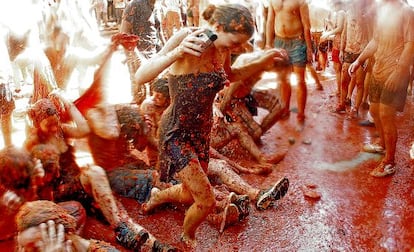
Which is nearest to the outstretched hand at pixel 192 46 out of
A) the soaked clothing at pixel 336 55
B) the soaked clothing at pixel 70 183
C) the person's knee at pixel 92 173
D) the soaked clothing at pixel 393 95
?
the person's knee at pixel 92 173

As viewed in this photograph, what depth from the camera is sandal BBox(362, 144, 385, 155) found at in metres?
5.73

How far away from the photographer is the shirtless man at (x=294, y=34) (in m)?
6.73

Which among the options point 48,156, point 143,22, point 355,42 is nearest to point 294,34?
point 355,42

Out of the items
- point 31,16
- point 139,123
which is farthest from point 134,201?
point 31,16

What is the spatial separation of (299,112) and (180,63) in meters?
4.27

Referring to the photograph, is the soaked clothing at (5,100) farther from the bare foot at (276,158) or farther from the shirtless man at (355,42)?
the shirtless man at (355,42)

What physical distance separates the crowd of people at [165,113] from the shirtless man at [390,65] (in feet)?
0.04

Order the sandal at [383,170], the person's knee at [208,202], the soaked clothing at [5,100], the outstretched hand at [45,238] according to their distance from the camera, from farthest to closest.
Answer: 1. the soaked clothing at [5,100]
2. the sandal at [383,170]
3. the person's knee at [208,202]
4. the outstretched hand at [45,238]

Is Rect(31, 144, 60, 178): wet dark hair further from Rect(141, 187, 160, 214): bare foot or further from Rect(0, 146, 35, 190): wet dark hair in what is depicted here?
Rect(141, 187, 160, 214): bare foot

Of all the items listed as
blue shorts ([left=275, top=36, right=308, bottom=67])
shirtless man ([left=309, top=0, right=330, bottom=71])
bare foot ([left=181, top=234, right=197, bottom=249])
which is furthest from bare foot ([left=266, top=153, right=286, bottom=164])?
shirtless man ([left=309, top=0, right=330, bottom=71])

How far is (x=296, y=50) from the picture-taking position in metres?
6.79

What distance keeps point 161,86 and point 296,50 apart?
2.80m

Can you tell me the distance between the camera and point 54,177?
12.6 feet

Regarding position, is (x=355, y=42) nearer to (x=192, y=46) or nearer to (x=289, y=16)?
(x=289, y=16)
